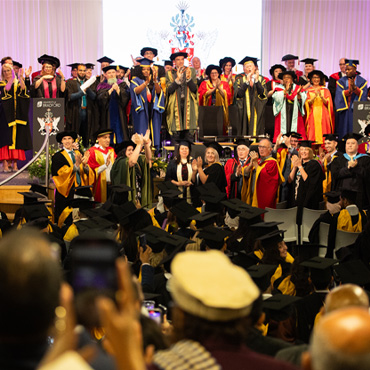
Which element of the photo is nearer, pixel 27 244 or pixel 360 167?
pixel 27 244

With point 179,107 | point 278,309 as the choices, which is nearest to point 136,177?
point 179,107

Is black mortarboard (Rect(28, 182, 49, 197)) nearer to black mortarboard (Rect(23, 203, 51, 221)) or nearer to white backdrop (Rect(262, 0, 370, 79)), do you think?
black mortarboard (Rect(23, 203, 51, 221))

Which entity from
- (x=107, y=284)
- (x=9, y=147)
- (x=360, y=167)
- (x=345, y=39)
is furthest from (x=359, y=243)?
(x=345, y=39)

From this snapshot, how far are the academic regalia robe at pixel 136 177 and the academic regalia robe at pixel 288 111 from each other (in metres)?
→ 3.86

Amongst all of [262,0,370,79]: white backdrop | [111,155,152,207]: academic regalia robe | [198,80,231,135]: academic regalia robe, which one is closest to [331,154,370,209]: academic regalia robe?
[111,155,152,207]: academic regalia robe

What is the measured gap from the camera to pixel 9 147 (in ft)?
34.8

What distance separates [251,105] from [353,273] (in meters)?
8.22

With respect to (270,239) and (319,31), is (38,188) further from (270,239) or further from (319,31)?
(319,31)

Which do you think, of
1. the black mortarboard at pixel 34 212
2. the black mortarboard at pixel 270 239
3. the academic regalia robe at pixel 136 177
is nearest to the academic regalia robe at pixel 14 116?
the academic regalia robe at pixel 136 177

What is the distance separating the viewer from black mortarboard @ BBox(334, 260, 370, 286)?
4.53m

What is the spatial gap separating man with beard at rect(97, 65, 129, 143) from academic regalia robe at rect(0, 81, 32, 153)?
1.65 metres

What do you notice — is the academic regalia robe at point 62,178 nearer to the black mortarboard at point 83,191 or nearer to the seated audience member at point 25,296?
the black mortarboard at point 83,191

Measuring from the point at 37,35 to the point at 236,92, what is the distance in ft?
23.7

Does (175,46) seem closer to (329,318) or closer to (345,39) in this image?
(345,39)
